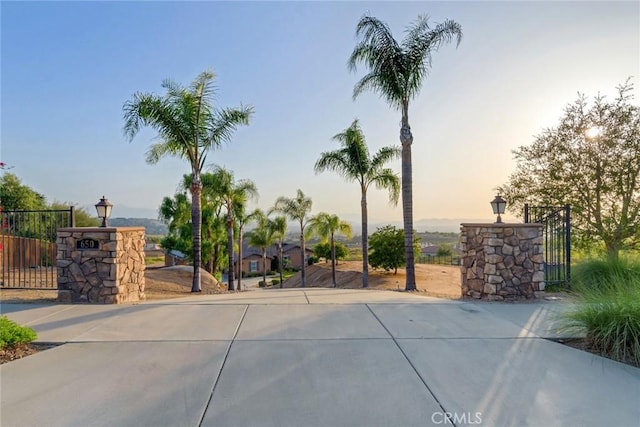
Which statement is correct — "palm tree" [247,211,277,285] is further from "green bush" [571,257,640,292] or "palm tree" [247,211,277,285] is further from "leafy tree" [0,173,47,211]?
"green bush" [571,257,640,292]

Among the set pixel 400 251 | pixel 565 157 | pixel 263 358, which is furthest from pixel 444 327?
pixel 400 251

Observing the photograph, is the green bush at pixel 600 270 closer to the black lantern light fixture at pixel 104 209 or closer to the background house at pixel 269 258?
the black lantern light fixture at pixel 104 209

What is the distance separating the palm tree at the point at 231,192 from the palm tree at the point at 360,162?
13.8 ft

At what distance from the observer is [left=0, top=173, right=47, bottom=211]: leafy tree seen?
65.7 ft

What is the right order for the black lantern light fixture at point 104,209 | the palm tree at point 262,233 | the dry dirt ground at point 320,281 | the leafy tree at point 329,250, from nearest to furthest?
1. the black lantern light fixture at point 104,209
2. the dry dirt ground at point 320,281
3. the palm tree at point 262,233
4. the leafy tree at point 329,250

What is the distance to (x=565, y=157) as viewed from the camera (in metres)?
12.9

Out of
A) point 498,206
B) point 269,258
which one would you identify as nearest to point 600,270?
point 498,206

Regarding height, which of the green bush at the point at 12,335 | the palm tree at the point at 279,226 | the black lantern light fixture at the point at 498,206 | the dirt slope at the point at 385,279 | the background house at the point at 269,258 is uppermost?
the black lantern light fixture at the point at 498,206

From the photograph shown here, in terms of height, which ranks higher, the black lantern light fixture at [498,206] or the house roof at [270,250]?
the black lantern light fixture at [498,206]

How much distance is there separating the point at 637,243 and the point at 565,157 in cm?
359

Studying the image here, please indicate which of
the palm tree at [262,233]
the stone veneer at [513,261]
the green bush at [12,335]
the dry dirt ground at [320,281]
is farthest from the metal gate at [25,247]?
the palm tree at [262,233]

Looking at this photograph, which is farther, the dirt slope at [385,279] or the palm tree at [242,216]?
the palm tree at [242,216]

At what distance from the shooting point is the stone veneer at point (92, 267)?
21.8 ft

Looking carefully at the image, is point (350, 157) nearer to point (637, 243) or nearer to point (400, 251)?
point (400, 251)
